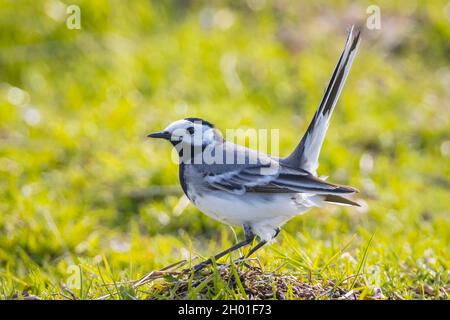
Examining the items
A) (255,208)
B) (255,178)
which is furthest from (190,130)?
(255,208)

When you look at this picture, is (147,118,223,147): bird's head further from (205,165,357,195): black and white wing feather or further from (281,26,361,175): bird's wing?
(281,26,361,175): bird's wing

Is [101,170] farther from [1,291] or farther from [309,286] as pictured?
[309,286]

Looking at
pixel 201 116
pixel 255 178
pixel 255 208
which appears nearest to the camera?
pixel 255 208

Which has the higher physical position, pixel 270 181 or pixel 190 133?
pixel 190 133

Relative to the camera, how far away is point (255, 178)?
4.65m

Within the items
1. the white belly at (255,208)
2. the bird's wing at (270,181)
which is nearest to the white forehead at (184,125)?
the bird's wing at (270,181)

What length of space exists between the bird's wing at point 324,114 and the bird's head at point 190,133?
0.51m

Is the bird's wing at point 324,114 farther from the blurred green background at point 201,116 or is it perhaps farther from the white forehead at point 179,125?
the white forehead at point 179,125

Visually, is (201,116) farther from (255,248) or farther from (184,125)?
(255,248)

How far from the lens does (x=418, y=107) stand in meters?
8.74

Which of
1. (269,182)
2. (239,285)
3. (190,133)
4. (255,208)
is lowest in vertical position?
(239,285)

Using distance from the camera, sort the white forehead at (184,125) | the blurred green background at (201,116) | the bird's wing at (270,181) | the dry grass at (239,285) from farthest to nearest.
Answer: the blurred green background at (201,116) < the white forehead at (184,125) < the bird's wing at (270,181) < the dry grass at (239,285)

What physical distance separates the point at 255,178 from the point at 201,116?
350 centimetres

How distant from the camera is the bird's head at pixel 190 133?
15.4 ft
